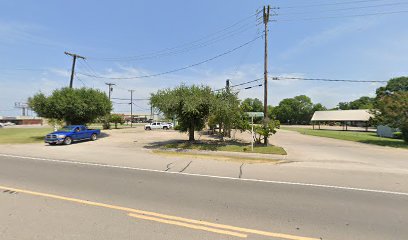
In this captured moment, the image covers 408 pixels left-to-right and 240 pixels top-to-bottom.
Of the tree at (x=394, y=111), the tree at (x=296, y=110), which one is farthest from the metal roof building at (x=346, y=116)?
the tree at (x=296, y=110)

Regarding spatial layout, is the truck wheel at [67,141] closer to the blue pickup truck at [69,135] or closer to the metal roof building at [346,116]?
the blue pickup truck at [69,135]

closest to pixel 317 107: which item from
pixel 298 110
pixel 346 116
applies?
pixel 298 110

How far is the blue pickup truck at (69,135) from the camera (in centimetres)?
1947

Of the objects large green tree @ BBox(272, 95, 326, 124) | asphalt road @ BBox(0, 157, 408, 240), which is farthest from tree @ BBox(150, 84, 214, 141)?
large green tree @ BBox(272, 95, 326, 124)

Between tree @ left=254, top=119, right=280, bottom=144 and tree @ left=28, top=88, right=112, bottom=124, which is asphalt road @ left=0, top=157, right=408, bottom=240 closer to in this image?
tree @ left=254, top=119, right=280, bottom=144

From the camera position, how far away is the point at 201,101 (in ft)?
54.6

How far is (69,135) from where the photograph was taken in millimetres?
20359

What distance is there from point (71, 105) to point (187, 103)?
15.1 metres

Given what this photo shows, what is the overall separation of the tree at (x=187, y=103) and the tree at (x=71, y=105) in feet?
35.2

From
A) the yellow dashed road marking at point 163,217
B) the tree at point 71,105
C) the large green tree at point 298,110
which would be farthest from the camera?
the large green tree at point 298,110

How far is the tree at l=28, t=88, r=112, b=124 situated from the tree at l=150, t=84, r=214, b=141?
10.7 metres

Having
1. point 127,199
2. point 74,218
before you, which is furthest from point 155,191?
point 74,218

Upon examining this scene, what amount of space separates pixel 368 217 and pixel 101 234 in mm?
5195

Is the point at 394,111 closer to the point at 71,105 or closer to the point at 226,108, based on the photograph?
the point at 226,108
